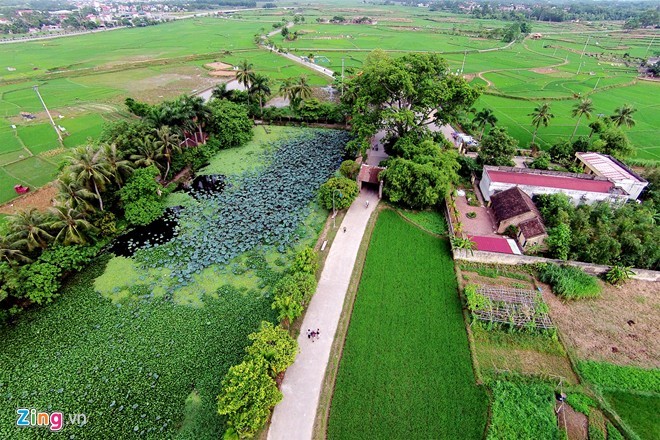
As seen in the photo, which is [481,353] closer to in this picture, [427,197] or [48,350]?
[427,197]

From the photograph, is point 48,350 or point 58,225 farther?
point 58,225

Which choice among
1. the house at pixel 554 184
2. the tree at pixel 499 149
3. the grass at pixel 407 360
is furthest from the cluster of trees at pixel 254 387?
the tree at pixel 499 149

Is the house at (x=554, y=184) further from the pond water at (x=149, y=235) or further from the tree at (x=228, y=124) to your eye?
the pond water at (x=149, y=235)

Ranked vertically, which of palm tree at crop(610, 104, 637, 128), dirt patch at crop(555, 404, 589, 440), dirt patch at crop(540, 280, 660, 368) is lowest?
dirt patch at crop(555, 404, 589, 440)

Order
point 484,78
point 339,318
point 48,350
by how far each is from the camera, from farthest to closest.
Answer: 1. point 484,78
2. point 339,318
3. point 48,350

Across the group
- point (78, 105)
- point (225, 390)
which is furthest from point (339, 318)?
point (78, 105)

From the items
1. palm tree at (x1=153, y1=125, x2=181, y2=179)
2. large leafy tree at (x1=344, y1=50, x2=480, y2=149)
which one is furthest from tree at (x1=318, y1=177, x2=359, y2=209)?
palm tree at (x1=153, y1=125, x2=181, y2=179)

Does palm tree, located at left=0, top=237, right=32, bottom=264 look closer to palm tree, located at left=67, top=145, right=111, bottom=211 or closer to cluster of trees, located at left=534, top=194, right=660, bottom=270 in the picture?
palm tree, located at left=67, top=145, right=111, bottom=211
